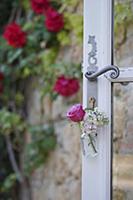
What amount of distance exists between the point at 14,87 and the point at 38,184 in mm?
595

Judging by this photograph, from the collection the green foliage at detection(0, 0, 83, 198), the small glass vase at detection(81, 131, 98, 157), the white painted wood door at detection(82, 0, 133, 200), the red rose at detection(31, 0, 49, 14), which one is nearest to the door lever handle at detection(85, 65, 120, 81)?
the white painted wood door at detection(82, 0, 133, 200)

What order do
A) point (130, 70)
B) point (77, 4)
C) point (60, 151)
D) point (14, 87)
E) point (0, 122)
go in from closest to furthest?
point (130, 70) < point (77, 4) < point (60, 151) < point (0, 122) < point (14, 87)

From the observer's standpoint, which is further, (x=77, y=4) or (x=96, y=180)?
(x=77, y=4)

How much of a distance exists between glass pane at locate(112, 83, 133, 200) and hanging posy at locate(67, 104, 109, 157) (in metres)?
0.06

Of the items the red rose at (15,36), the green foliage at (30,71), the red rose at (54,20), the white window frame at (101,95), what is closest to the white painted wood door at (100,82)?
the white window frame at (101,95)

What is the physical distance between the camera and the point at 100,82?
1.30 m

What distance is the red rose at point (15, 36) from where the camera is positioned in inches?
91.2

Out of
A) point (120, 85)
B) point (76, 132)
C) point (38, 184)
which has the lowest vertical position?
point (38, 184)

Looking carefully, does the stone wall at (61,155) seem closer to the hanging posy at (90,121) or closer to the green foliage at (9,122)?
the green foliage at (9,122)

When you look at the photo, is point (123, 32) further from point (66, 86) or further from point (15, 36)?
point (15, 36)

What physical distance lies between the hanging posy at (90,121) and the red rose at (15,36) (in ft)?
3.71

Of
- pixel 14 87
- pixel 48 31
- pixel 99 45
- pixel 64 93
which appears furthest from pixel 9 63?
pixel 99 45

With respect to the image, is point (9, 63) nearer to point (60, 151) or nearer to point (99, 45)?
point (60, 151)

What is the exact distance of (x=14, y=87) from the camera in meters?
2.57
